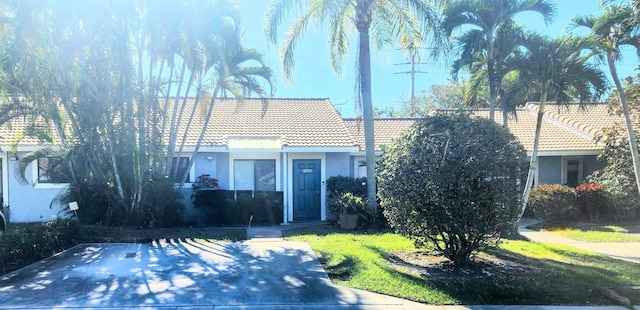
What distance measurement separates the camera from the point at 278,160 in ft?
43.2

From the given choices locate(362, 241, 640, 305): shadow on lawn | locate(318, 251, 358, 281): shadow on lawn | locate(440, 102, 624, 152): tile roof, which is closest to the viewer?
locate(362, 241, 640, 305): shadow on lawn

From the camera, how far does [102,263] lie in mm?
7133

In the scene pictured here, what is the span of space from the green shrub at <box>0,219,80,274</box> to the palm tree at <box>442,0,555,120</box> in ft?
32.4

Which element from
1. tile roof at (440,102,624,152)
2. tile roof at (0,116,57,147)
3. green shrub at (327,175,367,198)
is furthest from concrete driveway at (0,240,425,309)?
tile roof at (440,102,624,152)

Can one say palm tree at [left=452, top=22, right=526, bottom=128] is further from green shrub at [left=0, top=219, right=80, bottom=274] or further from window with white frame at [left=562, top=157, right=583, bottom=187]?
green shrub at [left=0, top=219, right=80, bottom=274]

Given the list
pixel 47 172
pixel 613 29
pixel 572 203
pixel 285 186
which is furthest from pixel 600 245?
pixel 47 172

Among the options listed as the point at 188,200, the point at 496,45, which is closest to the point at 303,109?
the point at 188,200

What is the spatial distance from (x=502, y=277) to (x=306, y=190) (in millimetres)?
7784

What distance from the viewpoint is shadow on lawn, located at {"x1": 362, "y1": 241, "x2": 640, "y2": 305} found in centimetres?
532

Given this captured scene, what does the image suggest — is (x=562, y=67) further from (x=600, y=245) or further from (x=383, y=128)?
(x=383, y=128)

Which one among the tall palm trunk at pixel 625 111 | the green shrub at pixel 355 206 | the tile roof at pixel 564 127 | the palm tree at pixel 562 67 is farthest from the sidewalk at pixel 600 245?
the tile roof at pixel 564 127

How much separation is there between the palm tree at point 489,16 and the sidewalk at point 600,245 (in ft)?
11.8

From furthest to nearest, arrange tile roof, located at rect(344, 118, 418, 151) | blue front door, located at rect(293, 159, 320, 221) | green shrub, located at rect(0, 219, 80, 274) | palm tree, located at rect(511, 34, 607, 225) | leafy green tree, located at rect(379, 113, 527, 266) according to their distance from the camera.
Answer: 1. tile roof, located at rect(344, 118, 418, 151)
2. blue front door, located at rect(293, 159, 320, 221)
3. palm tree, located at rect(511, 34, 607, 225)
4. green shrub, located at rect(0, 219, 80, 274)
5. leafy green tree, located at rect(379, 113, 527, 266)

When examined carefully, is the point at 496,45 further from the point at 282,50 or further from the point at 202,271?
the point at 202,271
